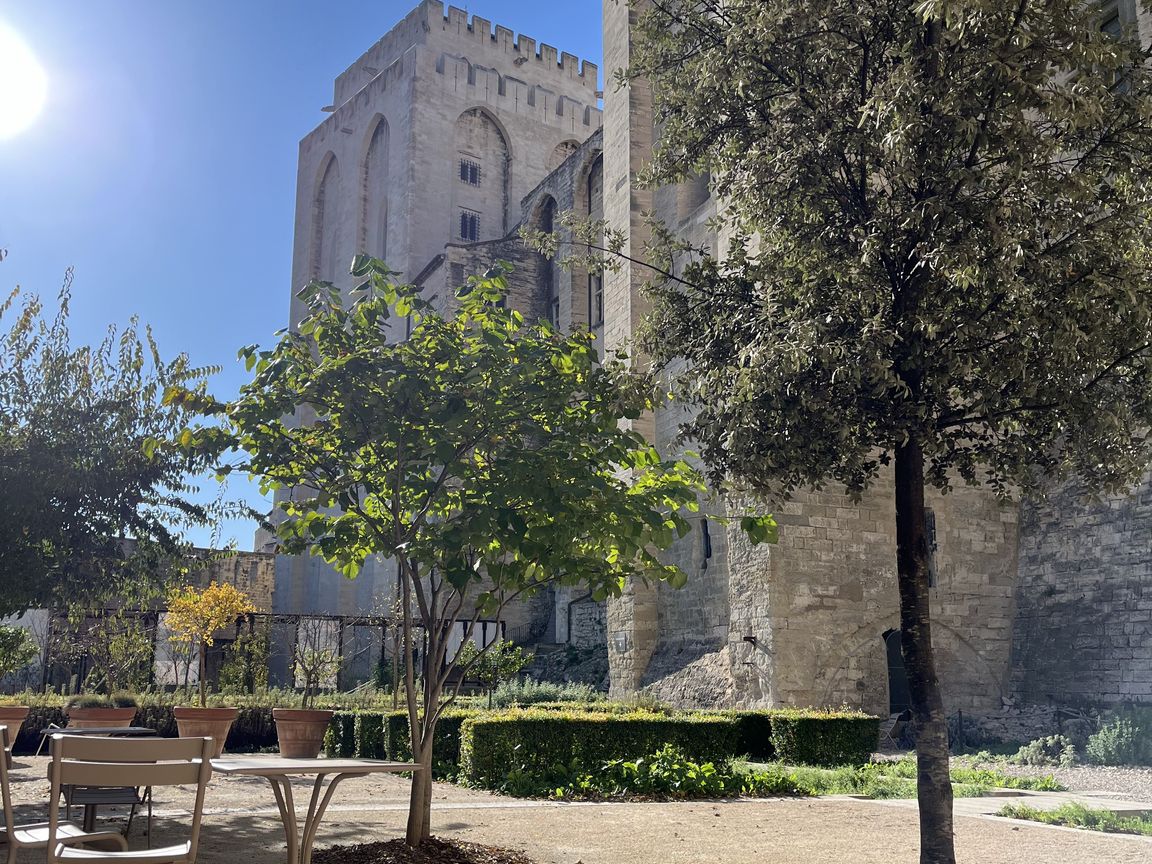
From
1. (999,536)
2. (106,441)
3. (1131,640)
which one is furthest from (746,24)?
(999,536)

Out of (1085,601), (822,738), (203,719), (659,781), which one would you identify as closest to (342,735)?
(203,719)

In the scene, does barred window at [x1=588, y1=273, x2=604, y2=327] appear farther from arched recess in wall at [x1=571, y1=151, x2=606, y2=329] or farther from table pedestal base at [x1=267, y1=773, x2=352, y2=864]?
table pedestal base at [x1=267, y1=773, x2=352, y2=864]

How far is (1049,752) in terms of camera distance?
45.0 feet

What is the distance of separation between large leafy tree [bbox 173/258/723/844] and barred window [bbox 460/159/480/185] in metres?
33.7

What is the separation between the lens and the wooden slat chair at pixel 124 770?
382 cm

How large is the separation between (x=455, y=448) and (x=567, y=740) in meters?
5.70

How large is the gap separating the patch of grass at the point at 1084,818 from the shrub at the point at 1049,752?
476 centimetres

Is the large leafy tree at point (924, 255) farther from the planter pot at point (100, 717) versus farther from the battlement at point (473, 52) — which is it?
the battlement at point (473, 52)

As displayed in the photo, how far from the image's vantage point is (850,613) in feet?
51.8

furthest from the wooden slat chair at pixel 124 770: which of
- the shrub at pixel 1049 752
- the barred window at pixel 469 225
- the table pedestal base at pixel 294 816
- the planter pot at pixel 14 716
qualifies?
the barred window at pixel 469 225

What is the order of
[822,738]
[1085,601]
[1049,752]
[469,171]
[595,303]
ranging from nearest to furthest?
[822,738]
[1049,752]
[1085,601]
[595,303]
[469,171]

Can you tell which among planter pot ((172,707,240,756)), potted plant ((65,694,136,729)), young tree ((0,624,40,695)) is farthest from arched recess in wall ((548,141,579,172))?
potted plant ((65,694,136,729))

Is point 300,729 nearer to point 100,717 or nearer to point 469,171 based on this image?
point 100,717

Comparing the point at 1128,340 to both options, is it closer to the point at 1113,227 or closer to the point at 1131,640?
the point at 1113,227
